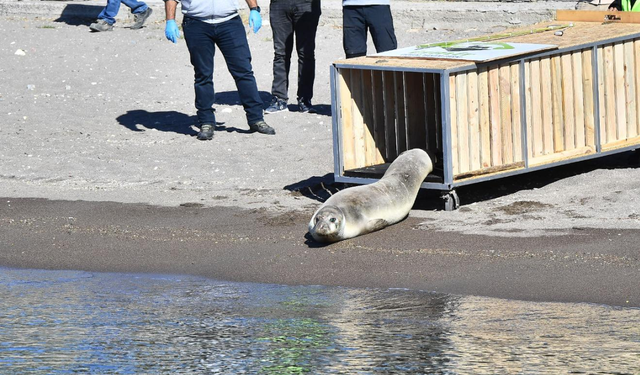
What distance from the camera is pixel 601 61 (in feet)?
29.8

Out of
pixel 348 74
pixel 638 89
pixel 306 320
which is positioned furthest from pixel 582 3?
pixel 306 320

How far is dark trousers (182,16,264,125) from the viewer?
11.2 m

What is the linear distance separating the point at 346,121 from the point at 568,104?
5.96 ft

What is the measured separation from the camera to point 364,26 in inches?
459

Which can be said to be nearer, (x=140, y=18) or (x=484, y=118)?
(x=484, y=118)

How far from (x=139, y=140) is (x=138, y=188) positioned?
2113 mm

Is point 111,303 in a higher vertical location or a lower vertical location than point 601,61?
lower

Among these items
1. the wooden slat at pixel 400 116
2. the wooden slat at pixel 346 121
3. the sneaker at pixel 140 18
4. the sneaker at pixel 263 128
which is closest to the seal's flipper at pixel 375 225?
the wooden slat at pixel 346 121

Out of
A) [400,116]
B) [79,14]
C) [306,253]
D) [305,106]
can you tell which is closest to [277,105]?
[305,106]

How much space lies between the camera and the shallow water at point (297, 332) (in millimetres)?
5340

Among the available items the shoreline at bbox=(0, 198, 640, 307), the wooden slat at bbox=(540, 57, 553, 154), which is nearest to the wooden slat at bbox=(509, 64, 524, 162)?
the wooden slat at bbox=(540, 57, 553, 154)

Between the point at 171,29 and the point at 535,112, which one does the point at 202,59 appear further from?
the point at 535,112

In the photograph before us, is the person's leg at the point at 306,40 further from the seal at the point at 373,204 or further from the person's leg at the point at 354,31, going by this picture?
the seal at the point at 373,204

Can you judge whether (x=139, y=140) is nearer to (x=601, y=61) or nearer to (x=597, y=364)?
(x=601, y=61)
